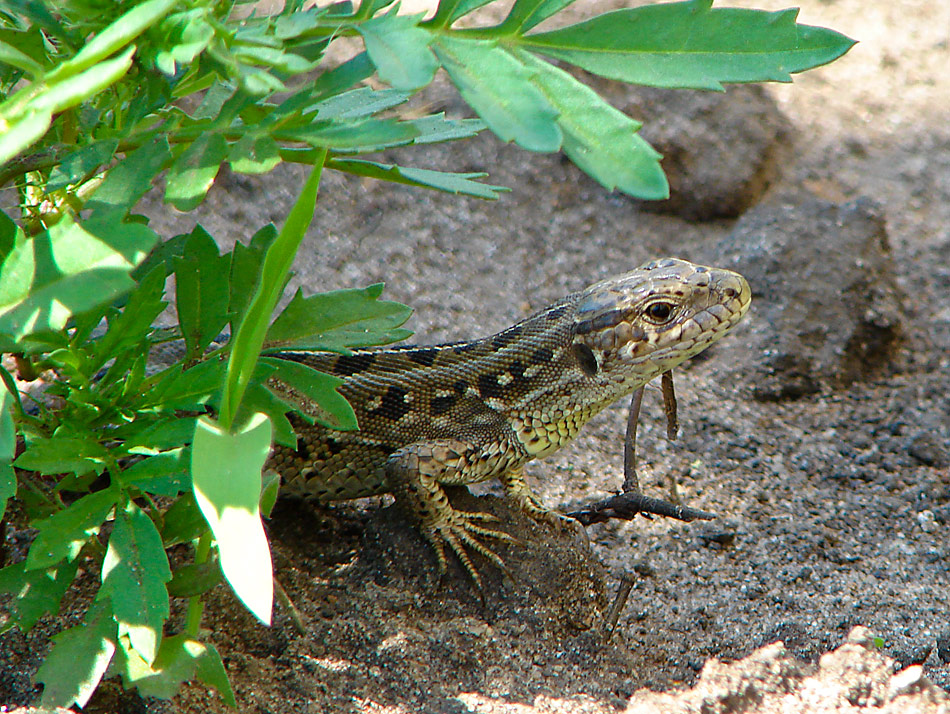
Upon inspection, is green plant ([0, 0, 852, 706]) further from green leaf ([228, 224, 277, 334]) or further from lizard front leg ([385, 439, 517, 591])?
lizard front leg ([385, 439, 517, 591])

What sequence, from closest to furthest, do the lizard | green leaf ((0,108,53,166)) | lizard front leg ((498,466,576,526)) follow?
green leaf ((0,108,53,166))
lizard front leg ((498,466,576,526))
the lizard

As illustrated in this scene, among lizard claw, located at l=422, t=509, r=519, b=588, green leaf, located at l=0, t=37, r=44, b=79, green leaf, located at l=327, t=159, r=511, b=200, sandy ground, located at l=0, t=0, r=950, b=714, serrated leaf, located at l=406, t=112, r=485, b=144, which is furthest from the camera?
lizard claw, located at l=422, t=509, r=519, b=588

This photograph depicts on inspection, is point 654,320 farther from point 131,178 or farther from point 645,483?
point 131,178

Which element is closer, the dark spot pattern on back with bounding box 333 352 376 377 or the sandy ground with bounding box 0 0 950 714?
the sandy ground with bounding box 0 0 950 714

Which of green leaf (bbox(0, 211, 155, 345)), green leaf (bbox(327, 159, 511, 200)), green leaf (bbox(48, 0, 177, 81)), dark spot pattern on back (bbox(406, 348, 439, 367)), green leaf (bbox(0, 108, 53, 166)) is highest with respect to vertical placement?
green leaf (bbox(48, 0, 177, 81))

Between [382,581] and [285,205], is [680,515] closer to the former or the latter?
[382,581]

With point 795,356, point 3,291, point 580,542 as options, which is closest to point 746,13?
point 3,291

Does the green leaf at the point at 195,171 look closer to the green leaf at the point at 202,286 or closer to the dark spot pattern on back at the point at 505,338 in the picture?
the green leaf at the point at 202,286

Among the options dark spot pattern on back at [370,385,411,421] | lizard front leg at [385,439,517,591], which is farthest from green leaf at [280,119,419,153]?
dark spot pattern on back at [370,385,411,421]
